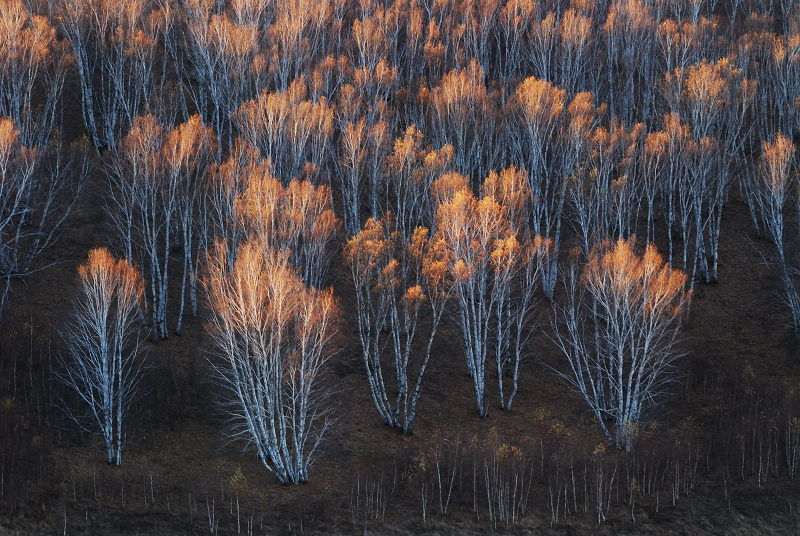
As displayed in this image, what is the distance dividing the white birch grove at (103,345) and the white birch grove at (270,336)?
3.25 m

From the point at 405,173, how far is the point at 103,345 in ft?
57.2

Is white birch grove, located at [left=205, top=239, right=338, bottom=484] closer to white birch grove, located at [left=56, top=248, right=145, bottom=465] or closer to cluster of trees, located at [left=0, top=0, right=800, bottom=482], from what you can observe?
cluster of trees, located at [left=0, top=0, right=800, bottom=482]

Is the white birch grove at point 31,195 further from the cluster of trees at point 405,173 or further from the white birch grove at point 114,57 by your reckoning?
the white birch grove at point 114,57

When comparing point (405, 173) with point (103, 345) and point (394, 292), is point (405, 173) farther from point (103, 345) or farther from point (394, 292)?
point (103, 345)

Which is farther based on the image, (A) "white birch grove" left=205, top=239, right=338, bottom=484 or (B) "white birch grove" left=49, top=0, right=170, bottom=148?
(B) "white birch grove" left=49, top=0, right=170, bottom=148

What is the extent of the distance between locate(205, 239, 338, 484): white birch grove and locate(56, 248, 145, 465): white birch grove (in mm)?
3252

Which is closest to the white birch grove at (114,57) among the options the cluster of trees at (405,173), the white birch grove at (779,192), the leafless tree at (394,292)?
the cluster of trees at (405,173)

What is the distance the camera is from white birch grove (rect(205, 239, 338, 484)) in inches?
1065

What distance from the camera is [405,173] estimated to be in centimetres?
3831

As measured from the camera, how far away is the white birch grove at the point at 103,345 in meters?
27.3

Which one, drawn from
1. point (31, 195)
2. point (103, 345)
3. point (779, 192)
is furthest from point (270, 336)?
point (779, 192)

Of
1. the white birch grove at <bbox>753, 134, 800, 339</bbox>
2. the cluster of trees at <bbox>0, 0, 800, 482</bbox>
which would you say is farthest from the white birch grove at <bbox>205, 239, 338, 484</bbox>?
the white birch grove at <bbox>753, 134, 800, 339</bbox>

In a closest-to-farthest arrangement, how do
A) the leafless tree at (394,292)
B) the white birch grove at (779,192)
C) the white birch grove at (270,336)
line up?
1. the white birch grove at (270,336)
2. the leafless tree at (394,292)
3. the white birch grove at (779,192)

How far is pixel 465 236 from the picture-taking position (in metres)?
32.9
